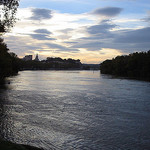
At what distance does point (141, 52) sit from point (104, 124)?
312ft

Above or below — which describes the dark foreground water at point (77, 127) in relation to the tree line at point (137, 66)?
below

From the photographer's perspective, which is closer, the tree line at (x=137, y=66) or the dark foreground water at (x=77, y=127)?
the dark foreground water at (x=77, y=127)

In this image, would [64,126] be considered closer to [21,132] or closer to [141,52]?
[21,132]

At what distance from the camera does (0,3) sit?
22156mm

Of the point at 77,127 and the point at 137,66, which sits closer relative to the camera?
the point at 77,127

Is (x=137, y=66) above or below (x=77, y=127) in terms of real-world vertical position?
above

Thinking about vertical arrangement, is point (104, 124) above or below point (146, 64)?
below

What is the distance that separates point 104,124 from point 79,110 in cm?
616

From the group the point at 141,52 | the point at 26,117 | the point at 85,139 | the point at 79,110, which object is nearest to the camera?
the point at 85,139

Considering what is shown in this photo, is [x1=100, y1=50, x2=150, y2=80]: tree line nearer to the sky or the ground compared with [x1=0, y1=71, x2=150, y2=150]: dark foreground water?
nearer to the sky

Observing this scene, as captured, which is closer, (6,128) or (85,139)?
(85,139)

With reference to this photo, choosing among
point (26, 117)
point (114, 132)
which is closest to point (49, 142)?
point (114, 132)

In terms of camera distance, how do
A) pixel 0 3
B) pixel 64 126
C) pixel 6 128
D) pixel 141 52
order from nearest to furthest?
pixel 6 128, pixel 64 126, pixel 0 3, pixel 141 52

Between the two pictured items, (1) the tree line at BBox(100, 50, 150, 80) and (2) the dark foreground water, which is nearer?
(2) the dark foreground water
